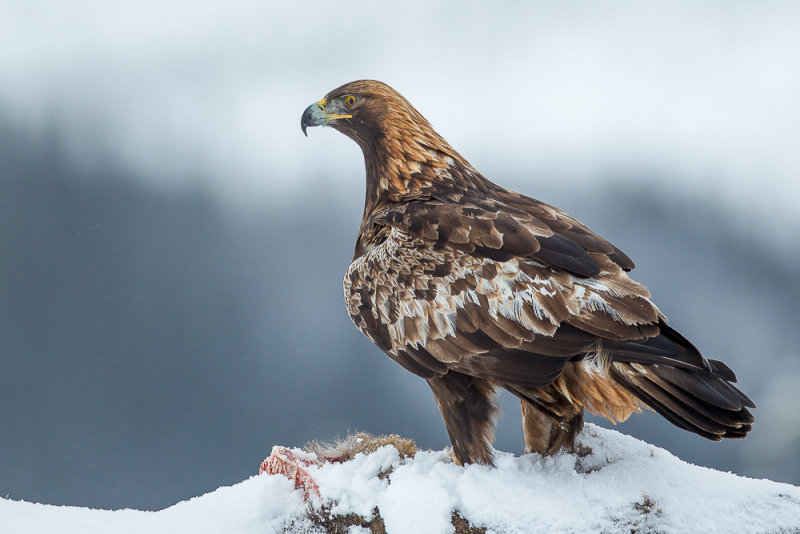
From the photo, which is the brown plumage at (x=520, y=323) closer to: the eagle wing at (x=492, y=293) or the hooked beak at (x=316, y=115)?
the eagle wing at (x=492, y=293)

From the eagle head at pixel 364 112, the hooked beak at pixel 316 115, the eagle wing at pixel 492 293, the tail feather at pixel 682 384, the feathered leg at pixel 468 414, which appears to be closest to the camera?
the tail feather at pixel 682 384

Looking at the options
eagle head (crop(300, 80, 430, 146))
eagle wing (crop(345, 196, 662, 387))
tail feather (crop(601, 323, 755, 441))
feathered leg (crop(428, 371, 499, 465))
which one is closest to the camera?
tail feather (crop(601, 323, 755, 441))

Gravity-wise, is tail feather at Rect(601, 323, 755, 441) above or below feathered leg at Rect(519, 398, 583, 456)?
above

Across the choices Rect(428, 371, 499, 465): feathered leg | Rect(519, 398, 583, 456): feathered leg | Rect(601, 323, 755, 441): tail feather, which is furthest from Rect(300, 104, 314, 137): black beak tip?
Rect(601, 323, 755, 441): tail feather

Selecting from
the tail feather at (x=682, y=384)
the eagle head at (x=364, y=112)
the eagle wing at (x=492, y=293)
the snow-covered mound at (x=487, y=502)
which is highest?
the eagle head at (x=364, y=112)

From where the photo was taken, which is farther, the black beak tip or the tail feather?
the black beak tip

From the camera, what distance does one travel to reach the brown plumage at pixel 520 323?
13.5 ft

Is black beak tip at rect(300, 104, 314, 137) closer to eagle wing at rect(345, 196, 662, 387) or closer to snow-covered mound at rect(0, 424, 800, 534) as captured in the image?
eagle wing at rect(345, 196, 662, 387)

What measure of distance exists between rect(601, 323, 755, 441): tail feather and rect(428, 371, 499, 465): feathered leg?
0.88 meters

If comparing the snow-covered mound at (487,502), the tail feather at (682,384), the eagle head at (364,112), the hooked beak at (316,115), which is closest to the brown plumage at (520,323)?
the tail feather at (682,384)

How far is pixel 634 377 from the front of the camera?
4.16 metres

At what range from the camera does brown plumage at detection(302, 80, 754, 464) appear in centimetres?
413

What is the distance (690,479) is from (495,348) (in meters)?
1.31

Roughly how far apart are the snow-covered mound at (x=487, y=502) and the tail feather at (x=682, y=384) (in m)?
0.43
